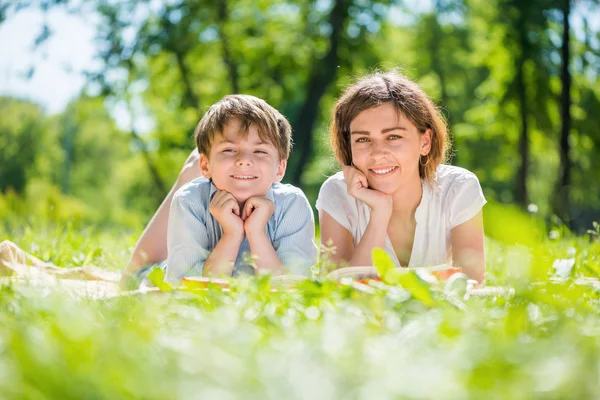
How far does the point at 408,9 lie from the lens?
766 inches

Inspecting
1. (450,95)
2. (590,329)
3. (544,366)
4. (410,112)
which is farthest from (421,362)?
(450,95)

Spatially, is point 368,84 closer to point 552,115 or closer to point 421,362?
point 421,362

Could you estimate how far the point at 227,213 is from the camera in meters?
3.22

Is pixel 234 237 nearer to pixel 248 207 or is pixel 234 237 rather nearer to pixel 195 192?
pixel 248 207

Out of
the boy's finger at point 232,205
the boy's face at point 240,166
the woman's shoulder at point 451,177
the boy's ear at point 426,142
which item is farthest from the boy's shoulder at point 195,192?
the woman's shoulder at point 451,177

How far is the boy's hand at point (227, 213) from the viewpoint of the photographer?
10.6ft

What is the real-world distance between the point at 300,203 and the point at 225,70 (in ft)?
53.5

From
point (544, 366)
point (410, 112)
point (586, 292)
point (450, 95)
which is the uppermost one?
point (450, 95)

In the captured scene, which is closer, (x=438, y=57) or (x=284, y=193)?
(x=284, y=193)

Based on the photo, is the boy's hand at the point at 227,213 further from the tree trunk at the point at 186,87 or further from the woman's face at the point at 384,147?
the tree trunk at the point at 186,87

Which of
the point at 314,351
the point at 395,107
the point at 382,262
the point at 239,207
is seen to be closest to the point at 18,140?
the point at 239,207

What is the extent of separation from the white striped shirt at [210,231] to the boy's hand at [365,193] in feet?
0.89

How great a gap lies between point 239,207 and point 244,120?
1.45 ft

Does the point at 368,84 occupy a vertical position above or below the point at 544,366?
above
